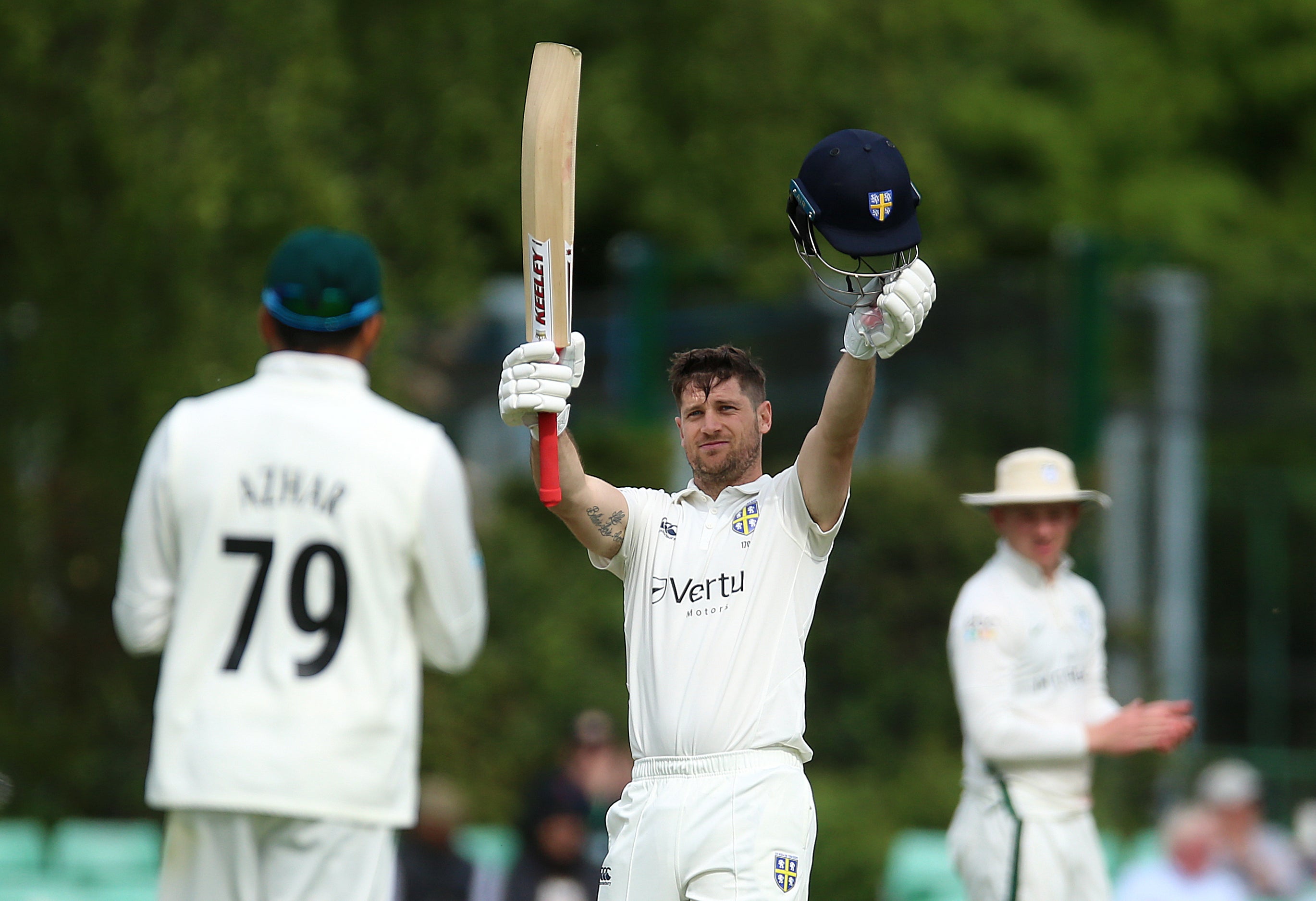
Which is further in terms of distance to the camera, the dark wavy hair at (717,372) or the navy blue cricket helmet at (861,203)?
the dark wavy hair at (717,372)

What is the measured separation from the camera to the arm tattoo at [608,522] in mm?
4453

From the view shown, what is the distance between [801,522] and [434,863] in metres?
4.52

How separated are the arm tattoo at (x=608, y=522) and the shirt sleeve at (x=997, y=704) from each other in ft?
6.00

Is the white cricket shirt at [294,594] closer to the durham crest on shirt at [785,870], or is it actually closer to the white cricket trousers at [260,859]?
the white cricket trousers at [260,859]

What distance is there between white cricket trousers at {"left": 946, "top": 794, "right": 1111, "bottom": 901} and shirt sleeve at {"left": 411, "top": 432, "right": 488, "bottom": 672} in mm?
2231

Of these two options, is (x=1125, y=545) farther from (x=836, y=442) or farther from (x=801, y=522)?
(x=836, y=442)

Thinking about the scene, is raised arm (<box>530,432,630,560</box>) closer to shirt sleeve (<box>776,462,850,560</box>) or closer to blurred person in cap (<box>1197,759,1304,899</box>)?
shirt sleeve (<box>776,462,850,560</box>)

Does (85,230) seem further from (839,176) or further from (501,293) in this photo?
(839,176)

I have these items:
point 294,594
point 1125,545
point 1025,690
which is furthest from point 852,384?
point 1125,545

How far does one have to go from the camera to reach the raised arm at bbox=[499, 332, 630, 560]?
13.4ft

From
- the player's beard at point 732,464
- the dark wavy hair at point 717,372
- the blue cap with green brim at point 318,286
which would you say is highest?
the blue cap with green brim at point 318,286

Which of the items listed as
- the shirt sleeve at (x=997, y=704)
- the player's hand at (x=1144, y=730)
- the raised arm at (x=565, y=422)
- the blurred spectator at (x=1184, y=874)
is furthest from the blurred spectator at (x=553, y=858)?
the raised arm at (x=565, y=422)

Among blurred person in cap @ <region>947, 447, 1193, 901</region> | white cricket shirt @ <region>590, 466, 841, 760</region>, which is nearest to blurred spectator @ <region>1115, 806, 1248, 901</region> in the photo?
blurred person in cap @ <region>947, 447, 1193, 901</region>

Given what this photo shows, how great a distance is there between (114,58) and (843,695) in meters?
6.39
